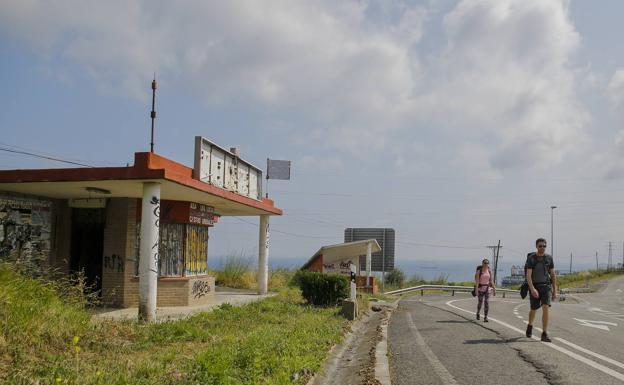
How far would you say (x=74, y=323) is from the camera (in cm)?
868

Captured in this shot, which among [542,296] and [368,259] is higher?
[542,296]

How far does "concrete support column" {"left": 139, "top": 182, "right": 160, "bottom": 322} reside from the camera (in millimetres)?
12836

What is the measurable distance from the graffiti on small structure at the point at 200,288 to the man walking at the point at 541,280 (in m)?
10.6

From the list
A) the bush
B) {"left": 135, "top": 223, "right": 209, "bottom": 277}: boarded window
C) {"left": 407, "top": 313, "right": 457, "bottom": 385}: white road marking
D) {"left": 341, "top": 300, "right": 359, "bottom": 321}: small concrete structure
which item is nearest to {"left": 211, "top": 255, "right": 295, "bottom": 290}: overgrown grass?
{"left": 135, "top": 223, "right": 209, "bottom": 277}: boarded window

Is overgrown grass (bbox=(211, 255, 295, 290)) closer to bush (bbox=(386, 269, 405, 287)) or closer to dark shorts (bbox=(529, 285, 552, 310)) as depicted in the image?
dark shorts (bbox=(529, 285, 552, 310))

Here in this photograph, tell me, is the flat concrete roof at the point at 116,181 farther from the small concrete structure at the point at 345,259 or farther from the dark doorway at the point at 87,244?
the small concrete structure at the point at 345,259

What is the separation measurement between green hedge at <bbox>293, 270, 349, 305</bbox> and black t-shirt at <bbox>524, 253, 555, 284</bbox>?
7467 mm

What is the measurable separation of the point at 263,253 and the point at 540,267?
14.2 meters

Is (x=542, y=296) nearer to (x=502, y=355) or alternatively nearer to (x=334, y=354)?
(x=502, y=355)

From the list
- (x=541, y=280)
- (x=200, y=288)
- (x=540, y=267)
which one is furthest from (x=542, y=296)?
(x=200, y=288)

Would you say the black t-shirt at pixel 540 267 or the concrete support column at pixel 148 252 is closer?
the black t-shirt at pixel 540 267

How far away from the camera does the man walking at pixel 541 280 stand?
10.3 m

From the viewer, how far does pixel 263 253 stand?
2322 centimetres

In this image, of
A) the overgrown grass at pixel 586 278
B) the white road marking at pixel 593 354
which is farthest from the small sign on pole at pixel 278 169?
the overgrown grass at pixel 586 278
